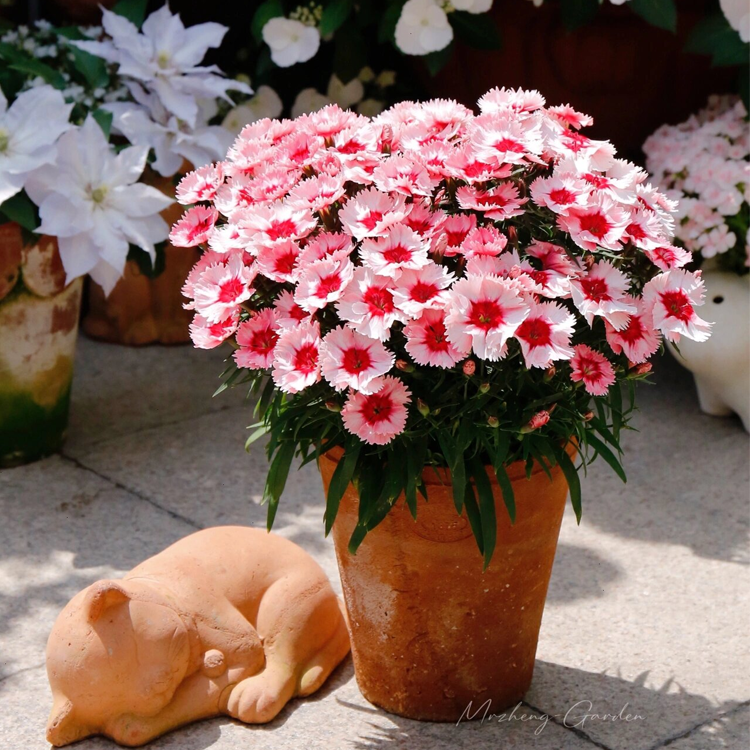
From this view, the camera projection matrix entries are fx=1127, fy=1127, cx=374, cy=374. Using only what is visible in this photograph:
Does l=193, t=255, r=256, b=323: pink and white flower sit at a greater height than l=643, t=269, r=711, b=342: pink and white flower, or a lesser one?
lesser

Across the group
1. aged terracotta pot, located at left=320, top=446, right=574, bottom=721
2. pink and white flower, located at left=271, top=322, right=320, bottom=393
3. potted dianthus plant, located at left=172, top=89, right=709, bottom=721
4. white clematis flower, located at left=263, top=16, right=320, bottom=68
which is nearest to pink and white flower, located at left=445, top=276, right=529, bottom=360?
potted dianthus plant, located at left=172, top=89, right=709, bottom=721

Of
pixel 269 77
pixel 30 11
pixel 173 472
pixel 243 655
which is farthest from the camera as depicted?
pixel 30 11

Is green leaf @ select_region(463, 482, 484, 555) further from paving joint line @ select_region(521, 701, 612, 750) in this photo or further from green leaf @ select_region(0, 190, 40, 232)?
green leaf @ select_region(0, 190, 40, 232)

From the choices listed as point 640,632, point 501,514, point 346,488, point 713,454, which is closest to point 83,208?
point 346,488

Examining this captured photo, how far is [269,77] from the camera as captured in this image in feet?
14.1

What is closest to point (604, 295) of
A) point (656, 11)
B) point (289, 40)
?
point (656, 11)

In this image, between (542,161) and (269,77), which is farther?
(269,77)

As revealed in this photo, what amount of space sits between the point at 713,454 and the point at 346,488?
6.06 ft

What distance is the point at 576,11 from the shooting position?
12.1ft

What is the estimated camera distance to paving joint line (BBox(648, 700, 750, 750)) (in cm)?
208

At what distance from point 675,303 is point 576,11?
210cm

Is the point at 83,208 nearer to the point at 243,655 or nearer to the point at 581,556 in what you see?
the point at 243,655

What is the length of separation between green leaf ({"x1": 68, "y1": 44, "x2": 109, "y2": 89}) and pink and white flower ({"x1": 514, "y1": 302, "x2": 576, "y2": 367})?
2225mm

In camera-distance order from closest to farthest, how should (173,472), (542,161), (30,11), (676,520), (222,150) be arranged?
(542,161), (676,520), (173,472), (222,150), (30,11)
